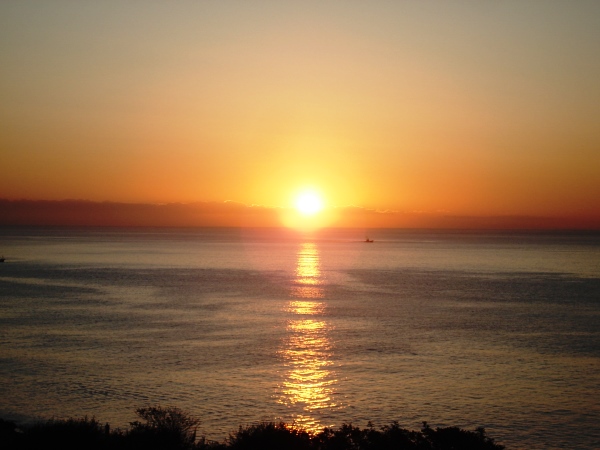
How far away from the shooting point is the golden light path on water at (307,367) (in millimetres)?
24672

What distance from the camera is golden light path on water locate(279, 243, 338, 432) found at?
24672mm

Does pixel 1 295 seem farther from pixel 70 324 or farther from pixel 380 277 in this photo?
pixel 380 277

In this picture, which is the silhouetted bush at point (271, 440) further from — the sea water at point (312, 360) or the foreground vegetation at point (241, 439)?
the sea water at point (312, 360)

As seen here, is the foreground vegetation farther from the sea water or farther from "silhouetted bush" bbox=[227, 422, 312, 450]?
the sea water

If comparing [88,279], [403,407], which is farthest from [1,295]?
[403,407]

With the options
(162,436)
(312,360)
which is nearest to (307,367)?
(312,360)

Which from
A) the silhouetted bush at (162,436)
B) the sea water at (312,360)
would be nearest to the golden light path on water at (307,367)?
the sea water at (312,360)

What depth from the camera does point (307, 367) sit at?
1234 inches

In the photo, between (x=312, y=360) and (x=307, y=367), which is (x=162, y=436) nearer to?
(x=307, y=367)

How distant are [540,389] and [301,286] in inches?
1966

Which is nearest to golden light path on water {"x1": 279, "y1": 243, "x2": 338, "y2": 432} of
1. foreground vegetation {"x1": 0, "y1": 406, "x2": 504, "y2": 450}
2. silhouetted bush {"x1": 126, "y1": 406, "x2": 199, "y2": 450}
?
foreground vegetation {"x1": 0, "y1": 406, "x2": 504, "y2": 450}

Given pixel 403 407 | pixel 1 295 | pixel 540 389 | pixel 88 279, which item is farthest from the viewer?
pixel 88 279

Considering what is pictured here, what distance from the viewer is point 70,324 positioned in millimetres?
43594

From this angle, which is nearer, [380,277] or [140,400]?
[140,400]
